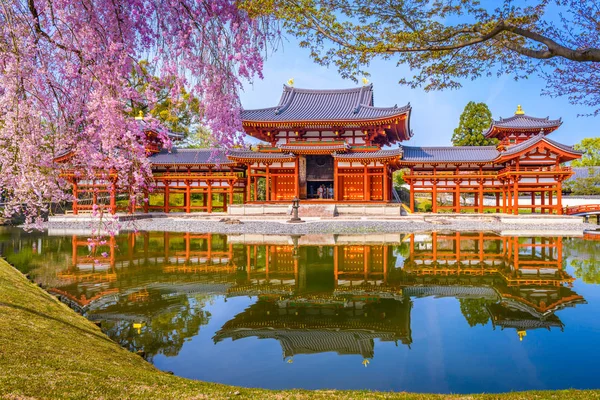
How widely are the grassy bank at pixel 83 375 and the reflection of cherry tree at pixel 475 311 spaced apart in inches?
109

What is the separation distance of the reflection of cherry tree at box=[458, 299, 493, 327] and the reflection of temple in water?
0.06 ft

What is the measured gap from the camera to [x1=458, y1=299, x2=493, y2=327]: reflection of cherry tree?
6.17 meters

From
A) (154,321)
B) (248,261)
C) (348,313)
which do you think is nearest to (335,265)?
(248,261)

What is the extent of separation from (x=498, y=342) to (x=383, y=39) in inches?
183

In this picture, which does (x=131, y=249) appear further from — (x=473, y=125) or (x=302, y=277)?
(x=473, y=125)

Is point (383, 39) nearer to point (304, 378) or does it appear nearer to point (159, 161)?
point (304, 378)

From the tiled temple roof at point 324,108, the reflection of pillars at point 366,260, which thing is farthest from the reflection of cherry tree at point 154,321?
the tiled temple roof at point 324,108

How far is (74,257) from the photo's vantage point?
12.0 metres

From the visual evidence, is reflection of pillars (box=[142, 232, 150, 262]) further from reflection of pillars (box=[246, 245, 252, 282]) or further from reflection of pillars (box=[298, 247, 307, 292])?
reflection of pillars (box=[298, 247, 307, 292])

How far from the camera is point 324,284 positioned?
8438 mm

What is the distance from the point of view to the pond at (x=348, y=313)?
14.5 feet

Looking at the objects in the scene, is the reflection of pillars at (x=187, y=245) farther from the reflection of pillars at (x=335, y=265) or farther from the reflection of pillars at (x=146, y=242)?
the reflection of pillars at (x=335, y=265)

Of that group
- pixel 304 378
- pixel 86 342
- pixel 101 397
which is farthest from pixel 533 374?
pixel 86 342

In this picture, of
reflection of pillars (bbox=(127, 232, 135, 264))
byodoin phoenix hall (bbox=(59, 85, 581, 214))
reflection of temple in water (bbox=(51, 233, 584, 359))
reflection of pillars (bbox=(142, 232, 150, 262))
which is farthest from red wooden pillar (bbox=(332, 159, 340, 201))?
reflection of pillars (bbox=(127, 232, 135, 264))
